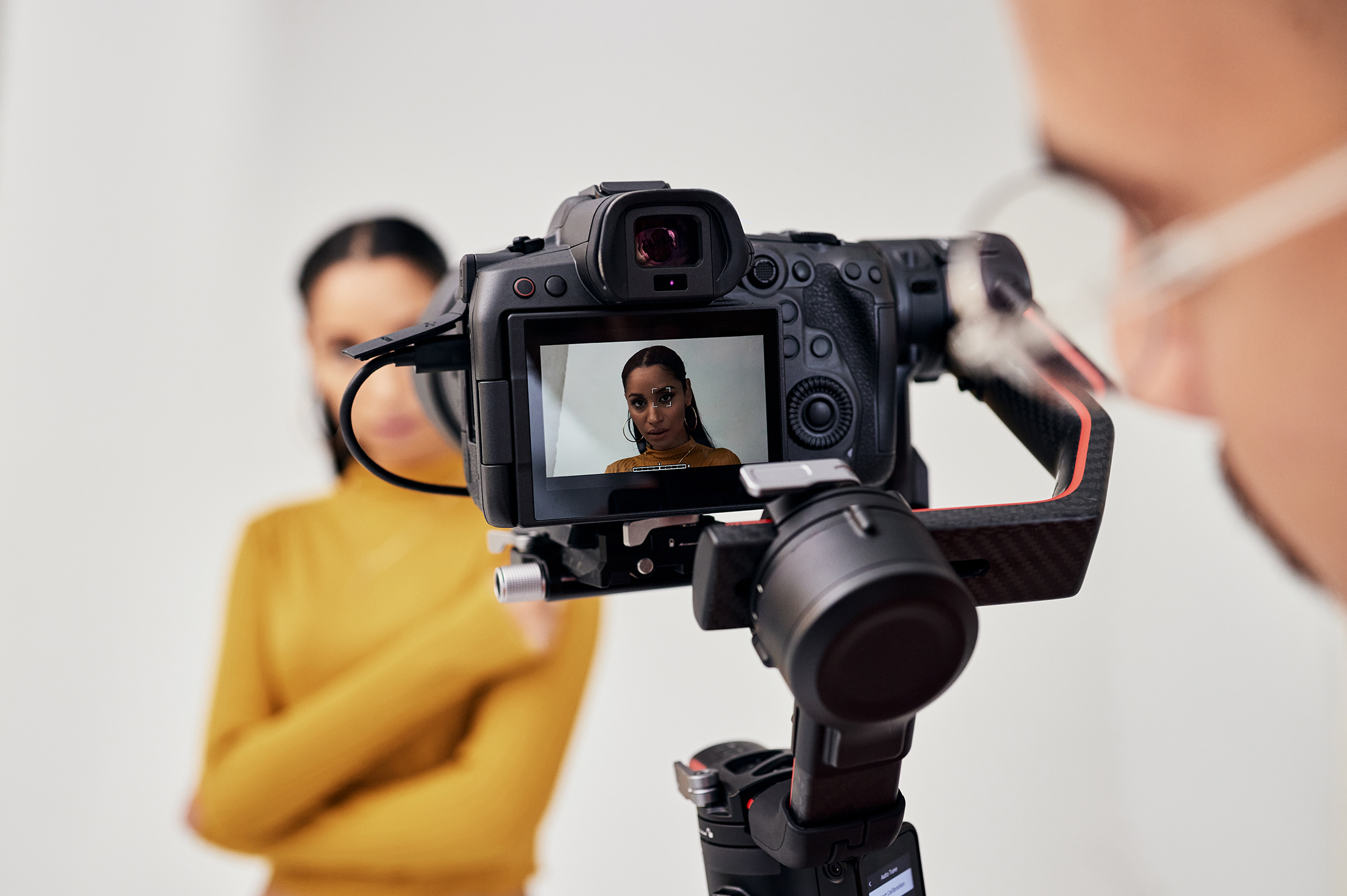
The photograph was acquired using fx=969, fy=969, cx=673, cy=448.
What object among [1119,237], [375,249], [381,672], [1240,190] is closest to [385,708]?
[381,672]

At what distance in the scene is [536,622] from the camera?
1360 millimetres

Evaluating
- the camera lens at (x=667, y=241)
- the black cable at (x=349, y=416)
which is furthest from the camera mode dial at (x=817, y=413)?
the black cable at (x=349, y=416)

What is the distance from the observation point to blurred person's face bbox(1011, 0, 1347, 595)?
1.32 m

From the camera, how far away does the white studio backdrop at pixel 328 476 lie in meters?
1.50

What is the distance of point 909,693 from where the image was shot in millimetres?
471

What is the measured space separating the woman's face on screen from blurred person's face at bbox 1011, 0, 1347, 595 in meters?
1.14

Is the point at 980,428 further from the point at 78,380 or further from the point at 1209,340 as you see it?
the point at 78,380

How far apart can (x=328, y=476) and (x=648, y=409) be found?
1095mm

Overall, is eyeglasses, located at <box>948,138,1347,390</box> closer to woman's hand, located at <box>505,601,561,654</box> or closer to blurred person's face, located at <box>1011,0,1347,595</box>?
blurred person's face, located at <box>1011,0,1347,595</box>

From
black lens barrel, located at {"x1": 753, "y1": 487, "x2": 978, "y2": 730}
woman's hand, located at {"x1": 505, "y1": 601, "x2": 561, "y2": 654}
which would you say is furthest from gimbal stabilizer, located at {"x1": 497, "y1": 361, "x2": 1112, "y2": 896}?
woman's hand, located at {"x1": 505, "y1": 601, "x2": 561, "y2": 654}

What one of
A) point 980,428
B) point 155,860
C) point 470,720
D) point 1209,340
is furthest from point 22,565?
point 1209,340

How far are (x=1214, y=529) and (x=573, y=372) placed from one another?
4.19 feet

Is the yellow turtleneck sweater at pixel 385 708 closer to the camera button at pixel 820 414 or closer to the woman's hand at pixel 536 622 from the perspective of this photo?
the woman's hand at pixel 536 622

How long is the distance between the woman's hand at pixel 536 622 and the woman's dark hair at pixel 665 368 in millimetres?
815
